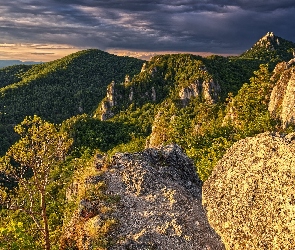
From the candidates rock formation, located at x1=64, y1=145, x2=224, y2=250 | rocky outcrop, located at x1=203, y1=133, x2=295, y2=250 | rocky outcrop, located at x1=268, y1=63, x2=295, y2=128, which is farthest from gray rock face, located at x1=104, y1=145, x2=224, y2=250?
rocky outcrop, located at x1=268, y1=63, x2=295, y2=128

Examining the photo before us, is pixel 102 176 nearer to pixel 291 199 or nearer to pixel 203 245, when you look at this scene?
pixel 203 245

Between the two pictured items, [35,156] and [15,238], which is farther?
[35,156]

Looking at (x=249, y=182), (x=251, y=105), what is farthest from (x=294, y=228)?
(x=251, y=105)

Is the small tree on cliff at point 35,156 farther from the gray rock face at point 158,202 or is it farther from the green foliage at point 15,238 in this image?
the gray rock face at point 158,202

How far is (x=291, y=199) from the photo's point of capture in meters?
17.0

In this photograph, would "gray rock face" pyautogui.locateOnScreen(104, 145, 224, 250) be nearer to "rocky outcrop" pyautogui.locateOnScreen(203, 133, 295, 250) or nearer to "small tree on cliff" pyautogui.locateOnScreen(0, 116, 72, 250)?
"rocky outcrop" pyautogui.locateOnScreen(203, 133, 295, 250)

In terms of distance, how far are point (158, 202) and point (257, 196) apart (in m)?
9.29

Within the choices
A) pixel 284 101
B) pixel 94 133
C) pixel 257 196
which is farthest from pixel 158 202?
pixel 94 133

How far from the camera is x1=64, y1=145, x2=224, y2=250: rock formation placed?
22.4 m

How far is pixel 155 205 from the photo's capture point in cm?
2556

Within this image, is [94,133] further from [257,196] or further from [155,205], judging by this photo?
[257,196]

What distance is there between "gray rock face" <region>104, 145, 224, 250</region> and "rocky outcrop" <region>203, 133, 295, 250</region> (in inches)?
111

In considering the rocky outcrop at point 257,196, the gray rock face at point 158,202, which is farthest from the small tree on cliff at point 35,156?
the rocky outcrop at point 257,196

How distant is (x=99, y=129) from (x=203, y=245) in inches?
6621
